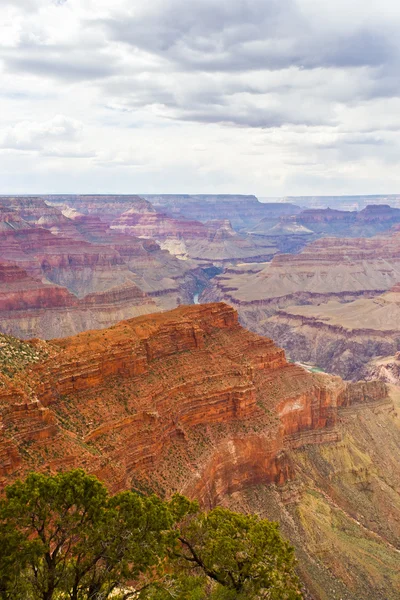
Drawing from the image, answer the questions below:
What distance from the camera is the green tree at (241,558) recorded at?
2758 cm

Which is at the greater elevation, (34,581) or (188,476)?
(34,581)

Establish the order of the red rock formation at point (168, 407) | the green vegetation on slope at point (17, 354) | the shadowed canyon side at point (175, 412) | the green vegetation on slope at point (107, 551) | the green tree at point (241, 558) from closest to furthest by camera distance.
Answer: the green vegetation on slope at point (107, 551), the green tree at point (241, 558), the red rock formation at point (168, 407), the shadowed canyon side at point (175, 412), the green vegetation on slope at point (17, 354)

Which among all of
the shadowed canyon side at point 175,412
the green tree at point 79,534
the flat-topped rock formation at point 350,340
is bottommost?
the flat-topped rock formation at point 350,340

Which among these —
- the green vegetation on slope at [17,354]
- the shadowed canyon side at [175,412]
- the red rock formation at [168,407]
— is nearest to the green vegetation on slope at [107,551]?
the shadowed canyon side at [175,412]

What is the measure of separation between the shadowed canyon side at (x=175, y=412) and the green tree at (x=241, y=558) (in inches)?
617

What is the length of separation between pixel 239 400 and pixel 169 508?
3592cm

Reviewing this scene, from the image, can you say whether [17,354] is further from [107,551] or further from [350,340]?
[350,340]

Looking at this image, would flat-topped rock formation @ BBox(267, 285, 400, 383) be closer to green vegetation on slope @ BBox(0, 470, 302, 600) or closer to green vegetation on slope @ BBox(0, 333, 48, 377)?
green vegetation on slope @ BBox(0, 333, 48, 377)

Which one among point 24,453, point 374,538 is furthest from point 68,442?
point 374,538

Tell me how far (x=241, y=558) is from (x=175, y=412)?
32.0m

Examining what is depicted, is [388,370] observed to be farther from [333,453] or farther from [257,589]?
[257,589]

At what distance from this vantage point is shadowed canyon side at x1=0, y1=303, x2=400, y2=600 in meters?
46.3

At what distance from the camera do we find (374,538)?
59.8 metres

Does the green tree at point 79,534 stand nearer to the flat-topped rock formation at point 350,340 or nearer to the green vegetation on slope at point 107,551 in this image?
the green vegetation on slope at point 107,551
